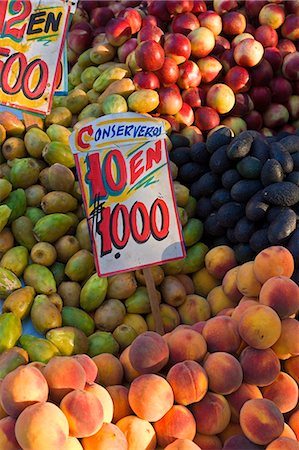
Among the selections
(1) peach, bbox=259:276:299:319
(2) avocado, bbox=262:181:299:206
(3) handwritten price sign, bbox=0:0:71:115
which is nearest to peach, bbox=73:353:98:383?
(1) peach, bbox=259:276:299:319

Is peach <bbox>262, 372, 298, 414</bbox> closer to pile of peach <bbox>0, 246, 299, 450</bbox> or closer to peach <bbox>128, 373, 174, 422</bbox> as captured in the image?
pile of peach <bbox>0, 246, 299, 450</bbox>

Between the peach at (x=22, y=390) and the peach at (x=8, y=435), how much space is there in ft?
0.06

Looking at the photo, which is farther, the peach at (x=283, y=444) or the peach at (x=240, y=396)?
the peach at (x=240, y=396)

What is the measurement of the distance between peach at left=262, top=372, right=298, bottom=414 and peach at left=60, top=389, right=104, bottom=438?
445 millimetres

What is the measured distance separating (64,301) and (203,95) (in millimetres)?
1368

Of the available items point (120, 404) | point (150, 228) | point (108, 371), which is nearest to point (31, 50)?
point (150, 228)

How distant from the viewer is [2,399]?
1021 mm

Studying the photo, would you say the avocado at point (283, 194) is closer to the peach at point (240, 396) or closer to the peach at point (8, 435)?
the peach at point (240, 396)

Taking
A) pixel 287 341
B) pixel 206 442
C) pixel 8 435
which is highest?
pixel 8 435

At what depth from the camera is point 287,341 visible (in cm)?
126

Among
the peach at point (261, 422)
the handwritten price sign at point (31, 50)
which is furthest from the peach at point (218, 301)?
the handwritten price sign at point (31, 50)

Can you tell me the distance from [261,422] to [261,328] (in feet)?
0.76

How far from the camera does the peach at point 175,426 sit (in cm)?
111

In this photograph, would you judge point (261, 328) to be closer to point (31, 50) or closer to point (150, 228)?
point (150, 228)
